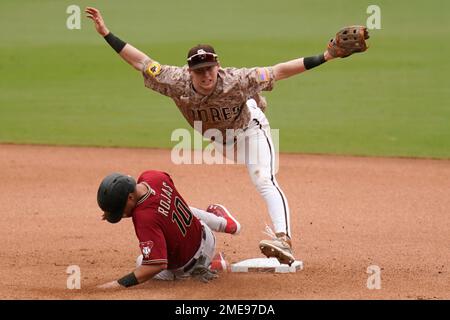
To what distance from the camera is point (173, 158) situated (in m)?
12.8

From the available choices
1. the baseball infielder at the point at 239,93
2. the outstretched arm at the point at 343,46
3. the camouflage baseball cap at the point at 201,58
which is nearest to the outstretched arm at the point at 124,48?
the baseball infielder at the point at 239,93

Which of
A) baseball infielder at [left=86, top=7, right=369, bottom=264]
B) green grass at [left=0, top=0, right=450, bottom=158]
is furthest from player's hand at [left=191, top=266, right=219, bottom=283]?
green grass at [left=0, top=0, right=450, bottom=158]

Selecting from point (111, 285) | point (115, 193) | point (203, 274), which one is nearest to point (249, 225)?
point (203, 274)

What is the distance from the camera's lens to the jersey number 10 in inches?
252

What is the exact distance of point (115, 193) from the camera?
612 cm

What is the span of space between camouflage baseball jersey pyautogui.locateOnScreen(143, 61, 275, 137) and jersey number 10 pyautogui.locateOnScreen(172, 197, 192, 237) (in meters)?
0.83

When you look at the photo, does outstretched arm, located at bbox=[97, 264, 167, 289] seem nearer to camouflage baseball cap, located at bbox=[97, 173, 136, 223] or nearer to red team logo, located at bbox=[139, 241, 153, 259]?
red team logo, located at bbox=[139, 241, 153, 259]

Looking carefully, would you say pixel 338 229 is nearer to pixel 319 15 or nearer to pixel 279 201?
pixel 279 201

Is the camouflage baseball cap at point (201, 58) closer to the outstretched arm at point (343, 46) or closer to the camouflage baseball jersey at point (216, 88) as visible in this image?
the camouflage baseball jersey at point (216, 88)

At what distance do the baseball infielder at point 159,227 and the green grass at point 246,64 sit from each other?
681cm

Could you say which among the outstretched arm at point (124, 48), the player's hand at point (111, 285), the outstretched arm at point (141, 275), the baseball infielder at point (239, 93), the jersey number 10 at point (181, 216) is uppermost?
the outstretched arm at point (124, 48)

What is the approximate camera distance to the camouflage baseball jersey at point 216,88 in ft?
22.3

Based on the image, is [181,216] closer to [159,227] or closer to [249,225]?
[159,227]

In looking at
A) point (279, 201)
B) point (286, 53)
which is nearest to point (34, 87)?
point (286, 53)
